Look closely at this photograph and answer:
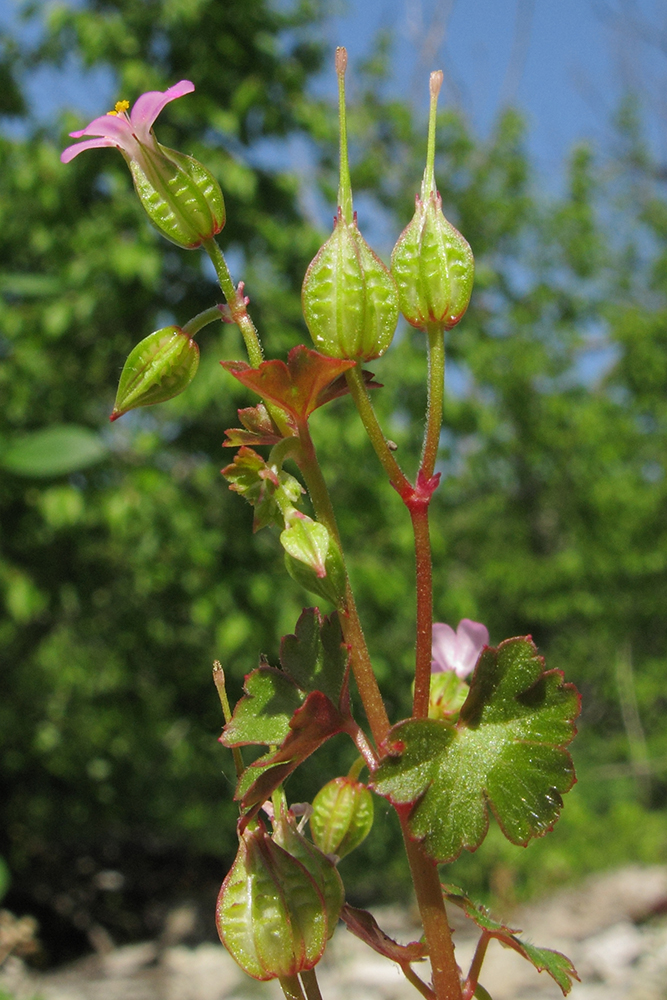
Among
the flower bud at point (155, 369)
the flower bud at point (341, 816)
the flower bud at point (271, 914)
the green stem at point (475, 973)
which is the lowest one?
the green stem at point (475, 973)

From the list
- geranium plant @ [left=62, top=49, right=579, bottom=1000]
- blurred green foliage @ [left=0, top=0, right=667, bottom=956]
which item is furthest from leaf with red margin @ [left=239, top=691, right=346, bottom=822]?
blurred green foliage @ [left=0, top=0, right=667, bottom=956]

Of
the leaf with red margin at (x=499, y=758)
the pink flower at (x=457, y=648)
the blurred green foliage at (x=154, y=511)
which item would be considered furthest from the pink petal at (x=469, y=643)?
the blurred green foliage at (x=154, y=511)

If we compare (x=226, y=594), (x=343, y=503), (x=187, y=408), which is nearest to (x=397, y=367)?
(x=343, y=503)

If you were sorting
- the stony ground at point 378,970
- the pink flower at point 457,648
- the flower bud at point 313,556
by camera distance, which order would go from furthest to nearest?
1. the stony ground at point 378,970
2. the pink flower at point 457,648
3. the flower bud at point 313,556

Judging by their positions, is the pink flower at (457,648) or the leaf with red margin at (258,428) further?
the pink flower at (457,648)

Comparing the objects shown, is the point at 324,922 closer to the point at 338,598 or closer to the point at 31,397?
the point at 338,598

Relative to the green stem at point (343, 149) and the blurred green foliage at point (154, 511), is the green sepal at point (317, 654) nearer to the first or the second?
the green stem at point (343, 149)
